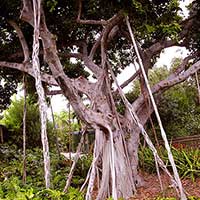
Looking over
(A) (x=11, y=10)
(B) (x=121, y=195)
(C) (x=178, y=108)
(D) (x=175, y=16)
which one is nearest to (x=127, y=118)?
(B) (x=121, y=195)

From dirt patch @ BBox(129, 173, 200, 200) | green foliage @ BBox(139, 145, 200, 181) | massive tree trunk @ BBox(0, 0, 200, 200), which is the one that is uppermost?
massive tree trunk @ BBox(0, 0, 200, 200)

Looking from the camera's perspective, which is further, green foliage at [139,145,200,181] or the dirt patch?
green foliage at [139,145,200,181]

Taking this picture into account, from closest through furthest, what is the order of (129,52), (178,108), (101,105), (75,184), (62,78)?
1. (62,78)
2. (101,105)
3. (75,184)
4. (129,52)
5. (178,108)

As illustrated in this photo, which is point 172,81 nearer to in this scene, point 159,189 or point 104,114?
→ point 104,114

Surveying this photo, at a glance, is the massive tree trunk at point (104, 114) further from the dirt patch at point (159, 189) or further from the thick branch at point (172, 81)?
the dirt patch at point (159, 189)

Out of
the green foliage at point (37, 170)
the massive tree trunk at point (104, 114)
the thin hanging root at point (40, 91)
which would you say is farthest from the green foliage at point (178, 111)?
the thin hanging root at point (40, 91)

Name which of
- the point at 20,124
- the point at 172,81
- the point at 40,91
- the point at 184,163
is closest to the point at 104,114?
the point at 40,91

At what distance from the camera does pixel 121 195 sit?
4570mm

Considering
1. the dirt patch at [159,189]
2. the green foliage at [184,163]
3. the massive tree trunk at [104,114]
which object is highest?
the massive tree trunk at [104,114]

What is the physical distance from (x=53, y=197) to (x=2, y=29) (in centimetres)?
344

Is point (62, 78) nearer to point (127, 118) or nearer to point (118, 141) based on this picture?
point (118, 141)

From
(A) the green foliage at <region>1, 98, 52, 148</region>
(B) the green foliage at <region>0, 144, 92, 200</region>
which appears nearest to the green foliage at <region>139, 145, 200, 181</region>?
(B) the green foliage at <region>0, 144, 92, 200</region>

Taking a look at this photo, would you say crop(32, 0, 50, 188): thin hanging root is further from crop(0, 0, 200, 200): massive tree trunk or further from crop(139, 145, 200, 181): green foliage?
crop(139, 145, 200, 181): green foliage

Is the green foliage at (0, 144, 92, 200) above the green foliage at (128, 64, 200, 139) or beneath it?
beneath
